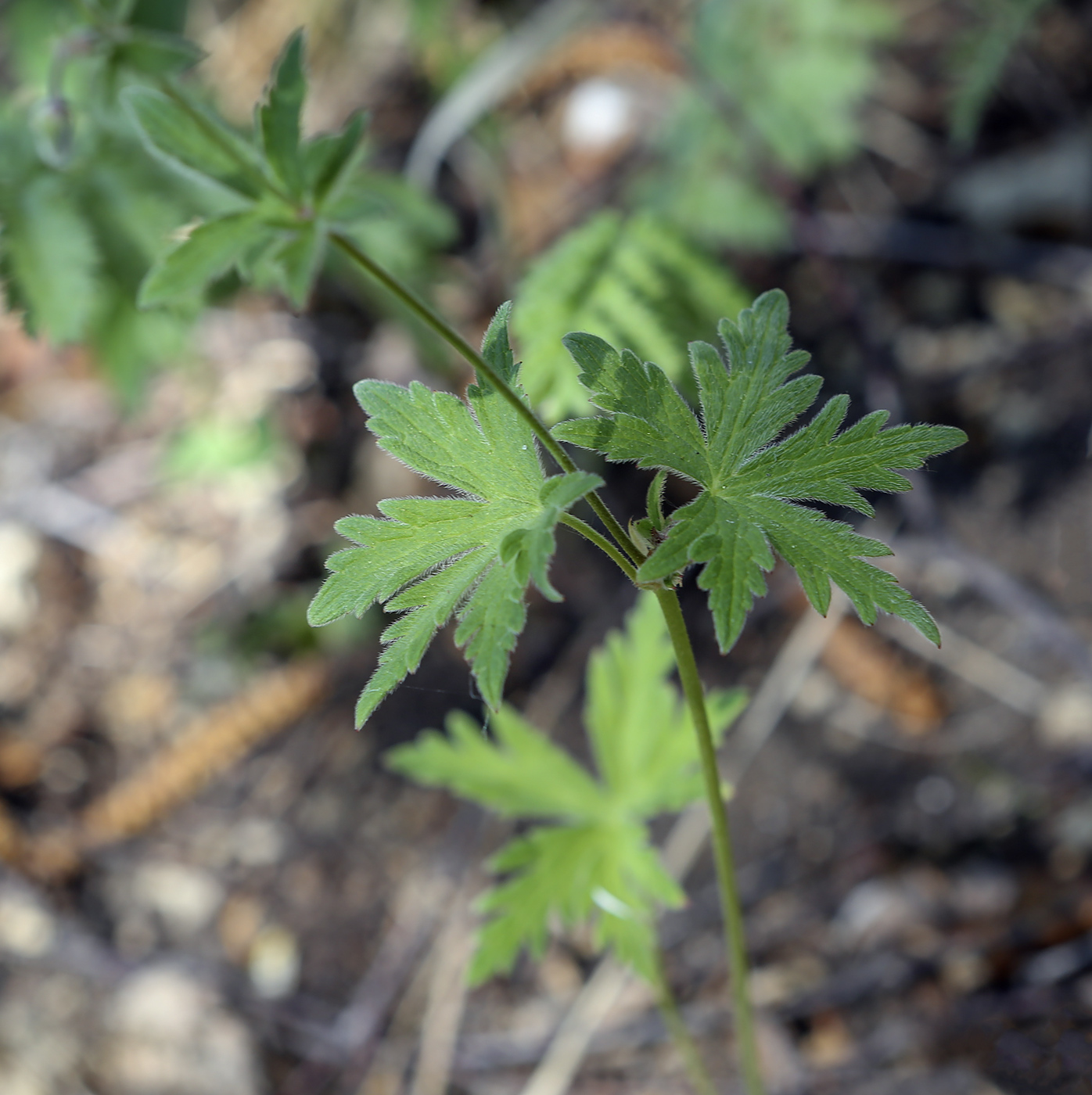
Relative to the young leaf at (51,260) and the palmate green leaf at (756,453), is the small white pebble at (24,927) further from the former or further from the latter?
the palmate green leaf at (756,453)

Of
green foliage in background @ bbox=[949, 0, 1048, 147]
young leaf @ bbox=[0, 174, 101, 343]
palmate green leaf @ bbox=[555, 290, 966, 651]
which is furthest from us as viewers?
green foliage in background @ bbox=[949, 0, 1048, 147]

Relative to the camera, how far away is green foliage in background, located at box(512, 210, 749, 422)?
1.94m

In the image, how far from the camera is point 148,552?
353cm

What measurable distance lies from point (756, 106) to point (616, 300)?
Result: 1307 millimetres

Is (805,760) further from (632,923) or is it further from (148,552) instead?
(148,552)

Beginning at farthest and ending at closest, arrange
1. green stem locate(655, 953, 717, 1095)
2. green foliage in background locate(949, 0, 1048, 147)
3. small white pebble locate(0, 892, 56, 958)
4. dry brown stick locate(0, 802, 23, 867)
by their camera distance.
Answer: dry brown stick locate(0, 802, 23, 867) → small white pebble locate(0, 892, 56, 958) → green foliage in background locate(949, 0, 1048, 147) → green stem locate(655, 953, 717, 1095)

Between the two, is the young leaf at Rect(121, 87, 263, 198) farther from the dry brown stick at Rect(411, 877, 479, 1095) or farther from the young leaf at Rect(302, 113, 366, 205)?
the dry brown stick at Rect(411, 877, 479, 1095)

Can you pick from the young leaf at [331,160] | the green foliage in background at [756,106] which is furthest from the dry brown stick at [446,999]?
the green foliage in background at [756,106]

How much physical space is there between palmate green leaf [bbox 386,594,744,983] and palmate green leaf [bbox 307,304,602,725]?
594mm

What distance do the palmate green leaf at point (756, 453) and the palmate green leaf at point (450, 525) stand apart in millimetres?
107

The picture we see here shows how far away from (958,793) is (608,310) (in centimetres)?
150

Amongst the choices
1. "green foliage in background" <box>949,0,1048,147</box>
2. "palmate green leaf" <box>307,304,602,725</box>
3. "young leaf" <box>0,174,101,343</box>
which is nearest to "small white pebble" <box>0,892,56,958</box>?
"young leaf" <box>0,174,101,343</box>

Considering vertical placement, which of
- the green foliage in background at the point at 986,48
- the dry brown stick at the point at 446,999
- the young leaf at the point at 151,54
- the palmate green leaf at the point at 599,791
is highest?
the young leaf at the point at 151,54

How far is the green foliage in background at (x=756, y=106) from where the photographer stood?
2.89 meters
